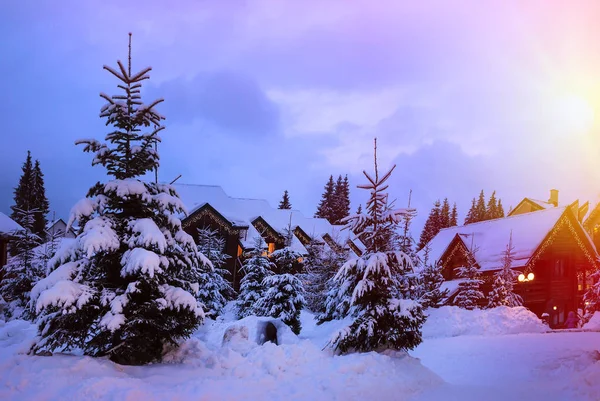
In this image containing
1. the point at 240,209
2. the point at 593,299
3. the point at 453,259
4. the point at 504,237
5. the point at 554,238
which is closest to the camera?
the point at 554,238

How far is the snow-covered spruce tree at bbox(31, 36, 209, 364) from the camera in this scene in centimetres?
838

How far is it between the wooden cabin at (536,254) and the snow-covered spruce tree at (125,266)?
23.4 meters

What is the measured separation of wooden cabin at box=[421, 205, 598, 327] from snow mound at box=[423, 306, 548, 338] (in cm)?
691

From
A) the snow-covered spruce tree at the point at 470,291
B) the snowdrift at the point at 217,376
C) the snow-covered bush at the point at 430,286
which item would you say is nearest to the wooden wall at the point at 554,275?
the snow-covered spruce tree at the point at 470,291

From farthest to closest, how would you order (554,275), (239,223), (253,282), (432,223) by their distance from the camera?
(432,223) < (239,223) < (554,275) < (253,282)

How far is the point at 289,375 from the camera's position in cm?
906

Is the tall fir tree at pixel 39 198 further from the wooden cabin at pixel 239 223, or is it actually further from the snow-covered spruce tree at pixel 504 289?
the snow-covered spruce tree at pixel 504 289

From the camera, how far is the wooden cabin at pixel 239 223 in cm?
3469

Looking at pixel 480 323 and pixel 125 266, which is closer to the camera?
pixel 125 266

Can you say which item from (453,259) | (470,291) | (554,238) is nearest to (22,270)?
(470,291)

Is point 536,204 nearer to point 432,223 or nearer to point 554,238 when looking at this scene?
point 554,238

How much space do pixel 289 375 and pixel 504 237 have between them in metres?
27.7

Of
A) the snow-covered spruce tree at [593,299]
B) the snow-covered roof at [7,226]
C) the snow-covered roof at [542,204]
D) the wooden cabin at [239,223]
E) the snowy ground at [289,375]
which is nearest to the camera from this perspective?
the snowy ground at [289,375]

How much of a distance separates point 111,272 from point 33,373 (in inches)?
99.9
